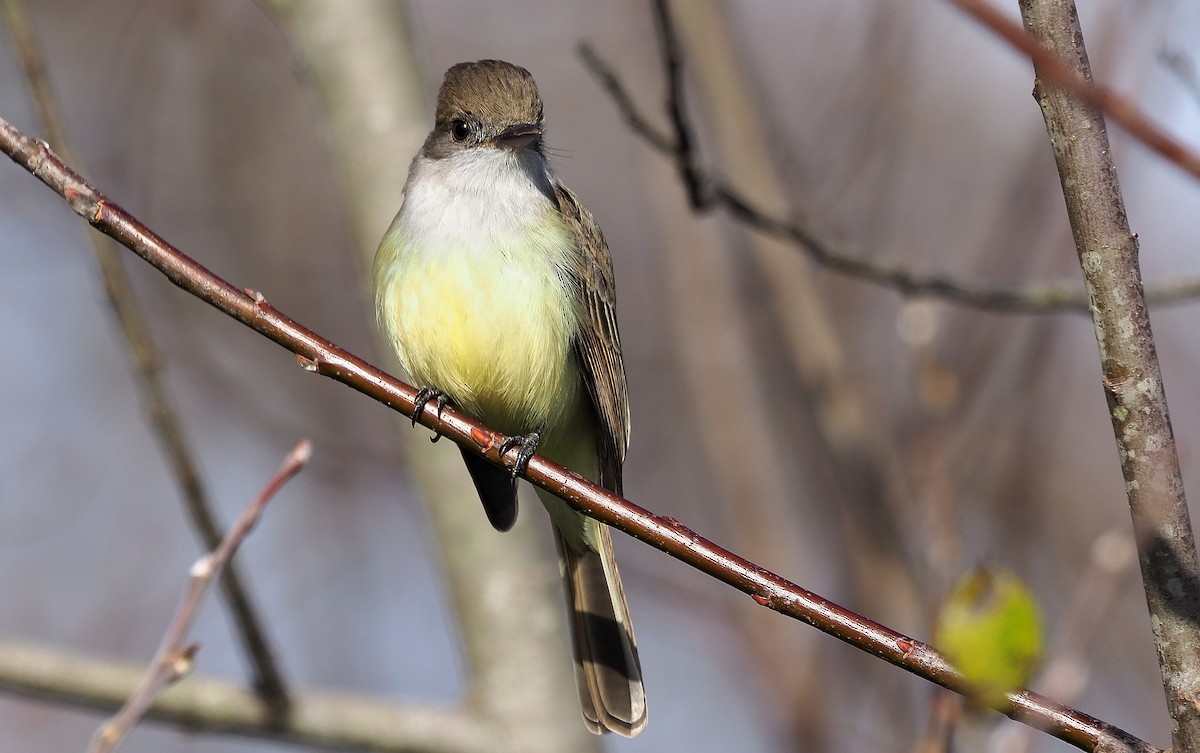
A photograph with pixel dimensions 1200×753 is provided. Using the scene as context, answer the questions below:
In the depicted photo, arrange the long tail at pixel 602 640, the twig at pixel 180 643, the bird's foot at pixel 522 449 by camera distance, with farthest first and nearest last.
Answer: the long tail at pixel 602 640
the bird's foot at pixel 522 449
the twig at pixel 180 643

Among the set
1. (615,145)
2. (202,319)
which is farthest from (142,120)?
(615,145)

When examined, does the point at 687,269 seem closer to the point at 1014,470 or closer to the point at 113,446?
the point at 1014,470

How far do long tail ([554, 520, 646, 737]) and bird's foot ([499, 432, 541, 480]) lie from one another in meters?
0.53

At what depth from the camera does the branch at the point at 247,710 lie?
3754mm

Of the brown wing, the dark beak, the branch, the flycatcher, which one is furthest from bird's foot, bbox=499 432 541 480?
the branch

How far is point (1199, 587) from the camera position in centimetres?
203

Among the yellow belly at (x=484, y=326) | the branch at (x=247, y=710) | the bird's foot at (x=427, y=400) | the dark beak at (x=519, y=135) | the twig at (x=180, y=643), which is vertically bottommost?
the twig at (x=180, y=643)

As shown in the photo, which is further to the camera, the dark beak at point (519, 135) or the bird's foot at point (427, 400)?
the dark beak at point (519, 135)

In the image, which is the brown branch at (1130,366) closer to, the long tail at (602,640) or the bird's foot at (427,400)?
the bird's foot at (427,400)

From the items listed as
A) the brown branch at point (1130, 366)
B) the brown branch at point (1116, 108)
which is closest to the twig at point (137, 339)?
the brown branch at point (1130, 366)

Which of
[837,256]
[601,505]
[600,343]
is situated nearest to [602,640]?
[600,343]

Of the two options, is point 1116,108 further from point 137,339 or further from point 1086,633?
point 137,339

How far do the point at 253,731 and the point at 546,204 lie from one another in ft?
6.32

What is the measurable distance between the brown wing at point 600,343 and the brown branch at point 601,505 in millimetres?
900
